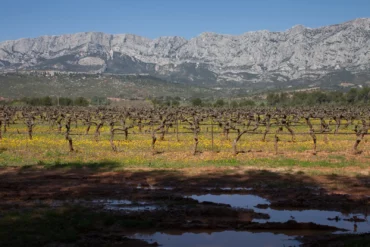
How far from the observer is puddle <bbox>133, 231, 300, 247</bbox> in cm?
1406

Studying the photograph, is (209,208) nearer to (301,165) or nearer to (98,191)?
(98,191)

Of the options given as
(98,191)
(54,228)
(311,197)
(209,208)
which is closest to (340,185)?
(311,197)

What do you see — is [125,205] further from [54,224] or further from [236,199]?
[236,199]

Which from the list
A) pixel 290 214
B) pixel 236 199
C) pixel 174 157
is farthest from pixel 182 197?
Answer: pixel 174 157

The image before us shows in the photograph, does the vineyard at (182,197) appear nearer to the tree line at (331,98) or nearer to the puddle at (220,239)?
the puddle at (220,239)

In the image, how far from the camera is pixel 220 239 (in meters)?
14.5

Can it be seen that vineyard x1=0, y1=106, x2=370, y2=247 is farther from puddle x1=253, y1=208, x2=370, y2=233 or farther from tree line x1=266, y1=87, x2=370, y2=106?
tree line x1=266, y1=87, x2=370, y2=106

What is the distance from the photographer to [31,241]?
1357 cm

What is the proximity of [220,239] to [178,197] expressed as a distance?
5.56 meters

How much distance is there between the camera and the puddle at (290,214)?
1605 cm

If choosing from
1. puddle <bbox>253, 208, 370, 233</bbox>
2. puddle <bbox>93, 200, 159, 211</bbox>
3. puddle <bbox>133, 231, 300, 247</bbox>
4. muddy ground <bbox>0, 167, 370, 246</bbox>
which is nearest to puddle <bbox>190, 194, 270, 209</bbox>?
muddy ground <bbox>0, 167, 370, 246</bbox>

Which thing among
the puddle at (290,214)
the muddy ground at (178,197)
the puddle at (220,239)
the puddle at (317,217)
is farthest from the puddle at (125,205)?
the puddle at (317,217)

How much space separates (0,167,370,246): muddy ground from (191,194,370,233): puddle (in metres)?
0.28

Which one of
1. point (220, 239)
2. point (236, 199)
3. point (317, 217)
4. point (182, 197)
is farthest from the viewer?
point (236, 199)
